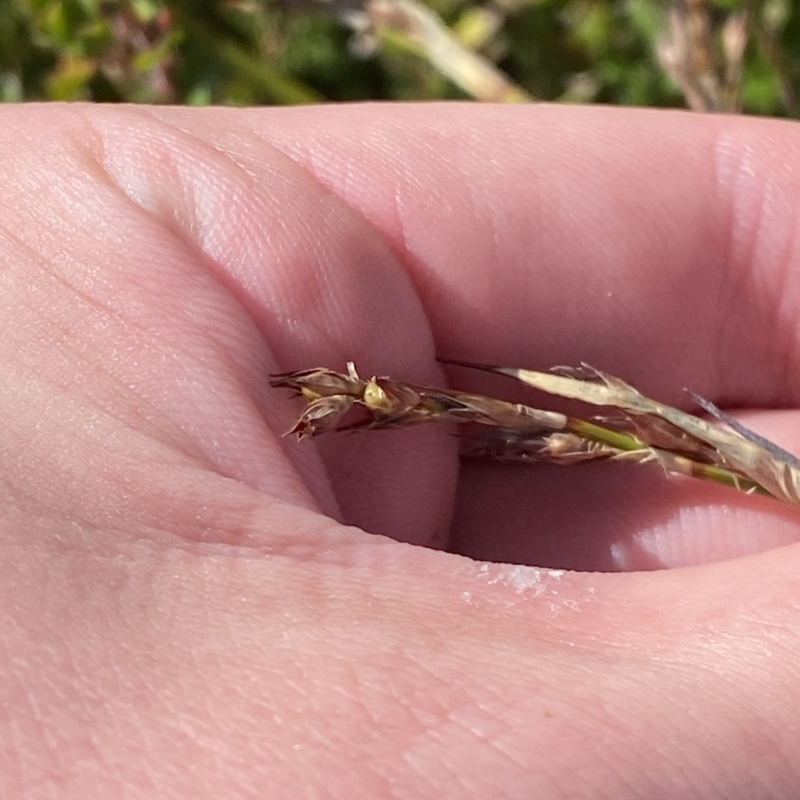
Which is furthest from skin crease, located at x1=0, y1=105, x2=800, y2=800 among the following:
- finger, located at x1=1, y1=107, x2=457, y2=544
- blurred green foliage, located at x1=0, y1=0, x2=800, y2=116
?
blurred green foliage, located at x1=0, y1=0, x2=800, y2=116

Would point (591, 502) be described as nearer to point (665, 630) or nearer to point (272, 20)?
point (665, 630)

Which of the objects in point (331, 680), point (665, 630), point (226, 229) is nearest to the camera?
point (331, 680)

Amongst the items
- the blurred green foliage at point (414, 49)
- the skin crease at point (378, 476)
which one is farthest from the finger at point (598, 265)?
the blurred green foliage at point (414, 49)

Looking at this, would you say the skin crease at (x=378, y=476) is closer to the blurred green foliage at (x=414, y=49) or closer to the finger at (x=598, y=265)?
Result: the finger at (x=598, y=265)

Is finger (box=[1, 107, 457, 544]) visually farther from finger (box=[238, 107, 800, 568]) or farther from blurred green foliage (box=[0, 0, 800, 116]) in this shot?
blurred green foliage (box=[0, 0, 800, 116])

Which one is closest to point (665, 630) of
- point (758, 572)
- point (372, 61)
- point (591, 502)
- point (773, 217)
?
point (758, 572)
